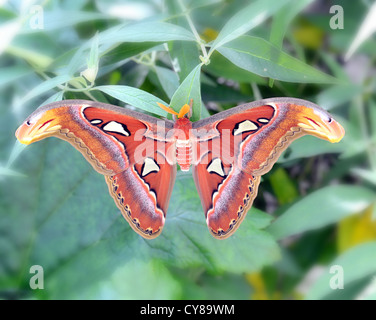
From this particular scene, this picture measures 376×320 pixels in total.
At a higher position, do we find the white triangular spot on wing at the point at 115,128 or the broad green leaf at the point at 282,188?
the broad green leaf at the point at 282,188

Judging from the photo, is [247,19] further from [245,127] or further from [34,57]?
[34,57]

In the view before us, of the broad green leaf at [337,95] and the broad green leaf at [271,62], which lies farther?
the broad green leaf at [337,95]

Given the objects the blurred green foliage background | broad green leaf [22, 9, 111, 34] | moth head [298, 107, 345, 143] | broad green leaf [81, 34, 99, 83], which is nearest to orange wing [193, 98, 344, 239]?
moth head [298, 107, 345, 143]

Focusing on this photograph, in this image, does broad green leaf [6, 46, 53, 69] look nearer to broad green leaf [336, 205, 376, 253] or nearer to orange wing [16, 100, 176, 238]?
orange wing [16, 100, 176, 238]

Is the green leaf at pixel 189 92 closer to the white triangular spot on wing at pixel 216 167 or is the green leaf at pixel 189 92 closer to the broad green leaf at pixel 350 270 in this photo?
the white triangular spot on wing at pixel 216 167

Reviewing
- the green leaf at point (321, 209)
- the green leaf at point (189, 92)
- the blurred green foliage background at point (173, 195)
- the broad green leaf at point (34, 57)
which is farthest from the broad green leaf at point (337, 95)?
the broad green leaf at point (34, 57)

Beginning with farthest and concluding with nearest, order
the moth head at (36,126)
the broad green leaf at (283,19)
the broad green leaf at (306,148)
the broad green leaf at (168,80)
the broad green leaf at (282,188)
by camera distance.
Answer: the broad green leaf at (282,188) → the broad green leaf at (306,148) → the broad green leaf at (168,80) → the broad green leaf at (283,19) → the moth head at (36,126)

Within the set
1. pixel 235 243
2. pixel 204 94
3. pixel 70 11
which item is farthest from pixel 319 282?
pixel 70 11
